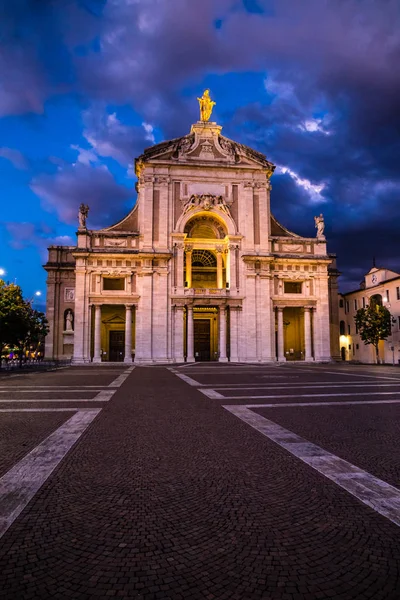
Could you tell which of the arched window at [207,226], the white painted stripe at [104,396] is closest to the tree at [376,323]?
the arched window at [207,226]

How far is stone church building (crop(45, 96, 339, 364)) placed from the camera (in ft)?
145

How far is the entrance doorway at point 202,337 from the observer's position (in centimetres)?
4922

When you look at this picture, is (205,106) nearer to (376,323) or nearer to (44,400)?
(376,323)

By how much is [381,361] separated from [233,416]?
49860mm

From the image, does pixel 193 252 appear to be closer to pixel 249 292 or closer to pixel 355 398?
pixel 249 292

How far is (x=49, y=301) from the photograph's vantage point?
166 feet

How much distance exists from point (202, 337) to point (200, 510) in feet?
152

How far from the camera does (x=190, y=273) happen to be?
1848 inches

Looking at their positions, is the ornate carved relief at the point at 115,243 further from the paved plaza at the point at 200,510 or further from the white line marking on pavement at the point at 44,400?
the paved plaza at the point at 200,510

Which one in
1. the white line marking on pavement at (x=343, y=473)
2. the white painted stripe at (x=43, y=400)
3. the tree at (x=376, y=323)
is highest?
the tree at (x=376, y=323)

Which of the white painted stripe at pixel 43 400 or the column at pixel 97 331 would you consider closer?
the white painted stripe at pixel 43 400

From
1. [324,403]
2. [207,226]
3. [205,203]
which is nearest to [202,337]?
[207,226]

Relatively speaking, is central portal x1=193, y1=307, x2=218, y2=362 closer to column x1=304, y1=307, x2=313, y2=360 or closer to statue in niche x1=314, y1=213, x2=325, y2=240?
column x1=304, y1=307, x2=313, y2=360

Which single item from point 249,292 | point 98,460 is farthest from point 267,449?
point 249,292
